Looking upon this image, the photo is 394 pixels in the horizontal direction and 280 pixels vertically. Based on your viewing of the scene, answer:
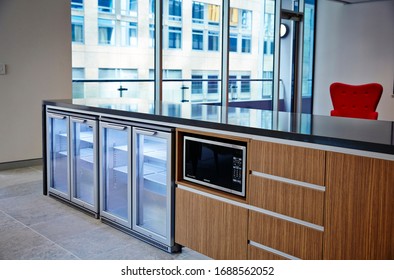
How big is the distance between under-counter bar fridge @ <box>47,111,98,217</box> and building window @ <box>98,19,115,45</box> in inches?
84.3

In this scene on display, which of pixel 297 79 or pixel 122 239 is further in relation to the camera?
pixel 297 79

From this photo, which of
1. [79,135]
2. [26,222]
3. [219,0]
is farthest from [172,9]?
[26,222]

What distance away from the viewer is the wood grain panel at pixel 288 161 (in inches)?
80.7

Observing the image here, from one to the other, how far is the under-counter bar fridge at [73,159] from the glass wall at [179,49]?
1945 millimetres

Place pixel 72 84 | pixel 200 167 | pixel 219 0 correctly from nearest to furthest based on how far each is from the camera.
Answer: pixel 200 167
pixel 72 84
pixel 219 0

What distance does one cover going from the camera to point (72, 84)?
5.79m

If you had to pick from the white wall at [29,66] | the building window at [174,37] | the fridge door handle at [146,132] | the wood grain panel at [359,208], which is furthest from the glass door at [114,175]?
the building window at [174,37]

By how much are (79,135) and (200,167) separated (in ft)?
4.73

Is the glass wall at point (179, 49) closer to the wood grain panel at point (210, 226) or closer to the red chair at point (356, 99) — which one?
the red chair at point (356, 99)

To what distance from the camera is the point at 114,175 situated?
3334 millimetres

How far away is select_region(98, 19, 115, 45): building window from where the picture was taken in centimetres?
581

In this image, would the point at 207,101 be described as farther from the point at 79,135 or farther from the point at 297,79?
the point at 79,135

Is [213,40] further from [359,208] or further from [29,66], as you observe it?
[359,208]
